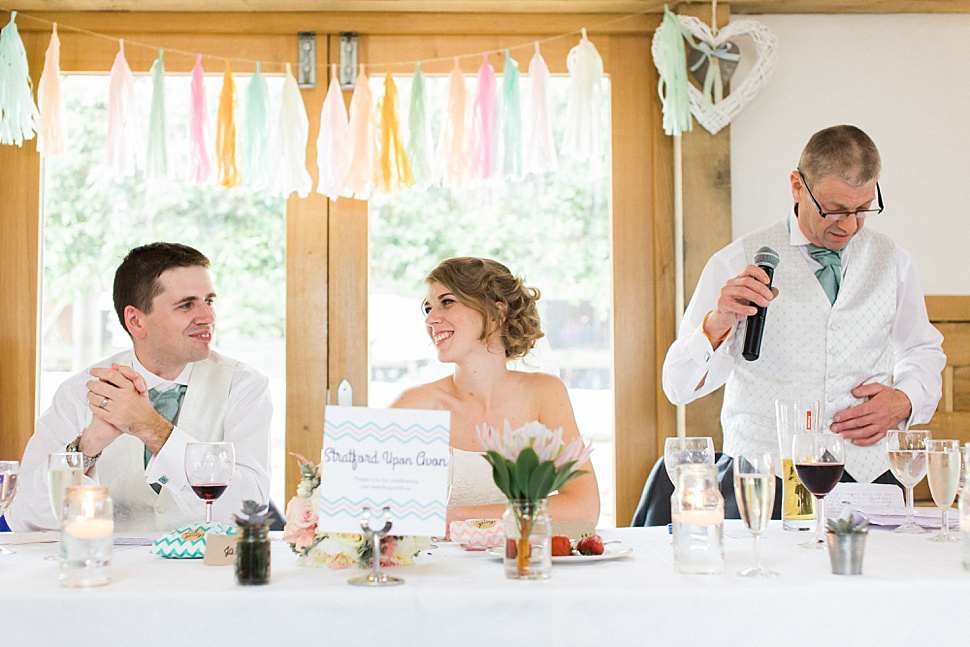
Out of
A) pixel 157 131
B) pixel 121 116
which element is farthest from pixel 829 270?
pixel 121 116

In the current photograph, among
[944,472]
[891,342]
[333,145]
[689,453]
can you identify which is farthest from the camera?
[333,145]

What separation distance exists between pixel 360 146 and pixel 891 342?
164cm

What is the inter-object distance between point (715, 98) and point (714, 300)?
34.1 inches

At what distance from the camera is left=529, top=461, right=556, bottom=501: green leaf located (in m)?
1.38

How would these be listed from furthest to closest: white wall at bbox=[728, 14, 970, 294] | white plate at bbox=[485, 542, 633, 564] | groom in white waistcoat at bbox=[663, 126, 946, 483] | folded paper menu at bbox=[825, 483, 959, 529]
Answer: white wall at bbox=[728, 14, 970, 294] < groom in white waistcoat at bbox=[663, 126, 946, 483] < folded paper menu at bbox=[825, 483, 959, 529] < white plate at bbox=[485, 542, 633, 564]

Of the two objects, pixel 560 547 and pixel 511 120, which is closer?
pixel 560 547

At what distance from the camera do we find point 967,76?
3.30 meters

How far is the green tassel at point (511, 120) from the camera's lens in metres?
3.12

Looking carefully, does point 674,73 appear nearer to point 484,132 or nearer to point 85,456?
point 484,132

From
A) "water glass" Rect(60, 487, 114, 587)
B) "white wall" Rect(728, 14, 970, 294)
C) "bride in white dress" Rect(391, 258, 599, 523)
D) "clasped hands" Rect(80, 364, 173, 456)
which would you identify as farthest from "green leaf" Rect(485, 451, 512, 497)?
"white wall" Rect(728, 14, 970, 294)

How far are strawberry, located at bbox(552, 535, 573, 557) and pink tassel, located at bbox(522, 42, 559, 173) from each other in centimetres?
180

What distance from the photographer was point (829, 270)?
8.43 feet

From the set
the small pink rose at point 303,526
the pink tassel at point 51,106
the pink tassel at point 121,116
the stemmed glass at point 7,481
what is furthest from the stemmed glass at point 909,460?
the pink tassel at point 51,106

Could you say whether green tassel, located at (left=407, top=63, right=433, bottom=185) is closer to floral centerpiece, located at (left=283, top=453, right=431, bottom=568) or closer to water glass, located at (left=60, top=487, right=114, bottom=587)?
floral centerpiece, located at (left=283, top=453, right=431, bottom=568)
